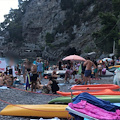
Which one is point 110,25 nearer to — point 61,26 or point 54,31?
point 61,26

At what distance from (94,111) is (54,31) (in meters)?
68.5

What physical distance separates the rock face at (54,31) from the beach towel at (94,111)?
3880 centimetres

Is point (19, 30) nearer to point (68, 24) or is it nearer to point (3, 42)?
point (3, 42)

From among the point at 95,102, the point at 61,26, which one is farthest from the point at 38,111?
the point at 61,26

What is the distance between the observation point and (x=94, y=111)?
3.69 meters

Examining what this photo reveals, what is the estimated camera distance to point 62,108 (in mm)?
5223

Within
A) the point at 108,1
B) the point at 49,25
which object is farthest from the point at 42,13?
the point at 108,1

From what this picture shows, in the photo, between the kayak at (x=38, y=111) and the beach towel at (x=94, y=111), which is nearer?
the beach towel at (x=94, y=111)

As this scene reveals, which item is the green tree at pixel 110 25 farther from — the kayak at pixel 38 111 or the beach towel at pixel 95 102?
the beach towel at pixel 95 102

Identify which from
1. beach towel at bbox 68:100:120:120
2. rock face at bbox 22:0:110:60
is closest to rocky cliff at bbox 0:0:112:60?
rock face at bbox 22:0:110:60

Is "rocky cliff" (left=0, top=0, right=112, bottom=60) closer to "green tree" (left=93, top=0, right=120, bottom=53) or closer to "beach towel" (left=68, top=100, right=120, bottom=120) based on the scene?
"green tree" (left=93, top=0, right=120, bottom=53)

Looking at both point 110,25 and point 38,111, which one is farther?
point 110,25

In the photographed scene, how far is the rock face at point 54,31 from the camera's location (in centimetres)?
5291

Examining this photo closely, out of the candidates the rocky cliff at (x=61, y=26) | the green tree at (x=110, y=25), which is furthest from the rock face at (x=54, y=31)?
the green tree at (x=110, y=25)
